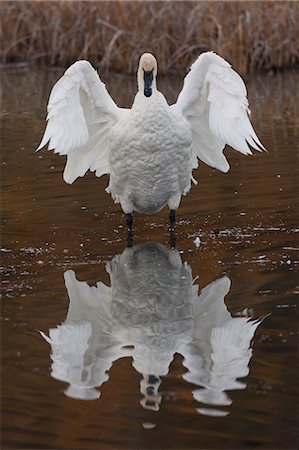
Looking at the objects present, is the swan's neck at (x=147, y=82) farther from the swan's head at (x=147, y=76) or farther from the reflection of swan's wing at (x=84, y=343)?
the reflection of swan's wing at (x=84, y=343)

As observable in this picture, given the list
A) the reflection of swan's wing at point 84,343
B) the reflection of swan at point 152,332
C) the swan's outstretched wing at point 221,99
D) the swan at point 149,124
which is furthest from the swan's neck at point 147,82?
the reflection of swan's wing at point 84,343

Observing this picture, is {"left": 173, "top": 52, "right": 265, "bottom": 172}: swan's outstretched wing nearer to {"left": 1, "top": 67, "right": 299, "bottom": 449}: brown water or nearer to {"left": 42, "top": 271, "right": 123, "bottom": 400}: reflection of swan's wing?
{"left": 1, "top": 67, "right": 299, "bottom": 449}: brown water

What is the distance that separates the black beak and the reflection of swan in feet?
4.20

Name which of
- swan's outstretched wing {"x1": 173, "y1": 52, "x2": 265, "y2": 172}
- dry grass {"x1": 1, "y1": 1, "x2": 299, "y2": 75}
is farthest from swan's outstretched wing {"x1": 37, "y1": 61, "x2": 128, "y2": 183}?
dry grass {"x1": 1, "y1": 1, "x2": 299, "y2": 75}

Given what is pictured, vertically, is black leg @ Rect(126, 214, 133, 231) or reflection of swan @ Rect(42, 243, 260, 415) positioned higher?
black leg @ Rect(126, 214, 133, 231)

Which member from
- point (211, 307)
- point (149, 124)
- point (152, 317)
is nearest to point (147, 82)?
point (149, 124)

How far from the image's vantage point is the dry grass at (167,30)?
19406mm

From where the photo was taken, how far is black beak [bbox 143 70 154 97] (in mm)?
8712

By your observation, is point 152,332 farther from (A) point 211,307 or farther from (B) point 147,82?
(B) point 147,82

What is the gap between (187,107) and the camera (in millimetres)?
9141

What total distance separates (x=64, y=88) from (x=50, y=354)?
2842 millimetres

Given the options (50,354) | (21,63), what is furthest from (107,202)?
(21,63)

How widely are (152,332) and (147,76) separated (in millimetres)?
2845

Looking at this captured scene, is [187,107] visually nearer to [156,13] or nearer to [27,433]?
[27,433]
